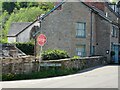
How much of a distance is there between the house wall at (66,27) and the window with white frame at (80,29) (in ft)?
1.38

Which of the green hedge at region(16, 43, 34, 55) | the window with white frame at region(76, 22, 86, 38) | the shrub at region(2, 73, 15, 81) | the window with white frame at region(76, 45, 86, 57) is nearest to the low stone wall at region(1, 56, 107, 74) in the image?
A: the shrub at region(2, 73, 15, 81)

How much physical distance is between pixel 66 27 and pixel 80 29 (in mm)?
1862

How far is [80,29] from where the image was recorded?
125 feet

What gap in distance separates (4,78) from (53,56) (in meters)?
8.65

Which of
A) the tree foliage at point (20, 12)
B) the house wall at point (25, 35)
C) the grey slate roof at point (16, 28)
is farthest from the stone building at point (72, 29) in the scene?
the tree foliage at point (20, 12)

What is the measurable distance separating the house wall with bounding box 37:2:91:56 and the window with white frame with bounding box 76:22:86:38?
1.38 feet

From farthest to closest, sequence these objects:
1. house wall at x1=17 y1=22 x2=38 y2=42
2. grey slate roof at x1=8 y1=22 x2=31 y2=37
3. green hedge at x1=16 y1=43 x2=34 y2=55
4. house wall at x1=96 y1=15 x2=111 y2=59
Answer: grey slate roof at x1=8 y1=22 x2=31 y2=37, house wall at x1=17 y1=22 x2=38 y2=42, green hedge at x1=16 y1=43 x2=34 y2=55, house wall at x1=96 y1=15 x2=111 y2=59

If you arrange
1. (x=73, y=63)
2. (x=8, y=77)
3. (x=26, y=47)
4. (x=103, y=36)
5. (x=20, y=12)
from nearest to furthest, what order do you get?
(x=8, y=77)
(x=73, y=63)
(x=103, y=36)
(x=26, y=47)
(x=20, y=12)

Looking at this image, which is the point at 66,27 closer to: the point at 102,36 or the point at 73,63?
the point at 102,36

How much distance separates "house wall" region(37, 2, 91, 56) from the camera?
37031 mm

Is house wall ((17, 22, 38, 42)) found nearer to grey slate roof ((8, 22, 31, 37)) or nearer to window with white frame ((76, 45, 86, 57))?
grey slate roof ((8, 22, 31, 37))

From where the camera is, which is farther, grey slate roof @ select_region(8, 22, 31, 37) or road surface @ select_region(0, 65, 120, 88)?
grey slate roof @ select_region(8, 22, 31, 37)

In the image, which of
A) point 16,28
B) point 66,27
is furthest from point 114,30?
point 16,28

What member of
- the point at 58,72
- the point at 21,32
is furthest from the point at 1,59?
the point at 21,32
